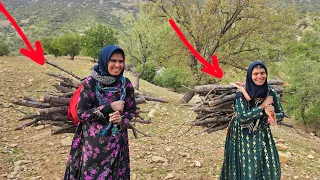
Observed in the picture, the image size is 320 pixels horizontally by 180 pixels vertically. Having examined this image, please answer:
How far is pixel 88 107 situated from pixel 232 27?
9931 mm

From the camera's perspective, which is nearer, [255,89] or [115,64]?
[115,64]

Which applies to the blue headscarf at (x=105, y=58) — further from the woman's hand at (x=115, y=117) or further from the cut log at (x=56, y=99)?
the cut log at (x=56, y=99)

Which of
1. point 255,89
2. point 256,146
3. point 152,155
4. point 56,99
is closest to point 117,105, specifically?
point 56,99

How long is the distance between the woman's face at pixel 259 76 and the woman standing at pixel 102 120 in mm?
1353

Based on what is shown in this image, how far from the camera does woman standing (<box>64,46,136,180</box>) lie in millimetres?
2574

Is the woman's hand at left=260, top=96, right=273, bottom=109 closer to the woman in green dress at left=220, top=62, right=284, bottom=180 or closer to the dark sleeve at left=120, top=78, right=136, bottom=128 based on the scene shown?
the woman in green dress at left=220, top=62, right=284, bottom=180

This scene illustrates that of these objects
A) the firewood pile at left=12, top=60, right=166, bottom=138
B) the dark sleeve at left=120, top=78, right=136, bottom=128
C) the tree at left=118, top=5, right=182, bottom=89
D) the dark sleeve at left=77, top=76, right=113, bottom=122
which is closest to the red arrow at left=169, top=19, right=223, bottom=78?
the tree at left=118, top=5, right=182, bottom=89

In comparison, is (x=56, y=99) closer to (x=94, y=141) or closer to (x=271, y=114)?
(x=94, y=141)

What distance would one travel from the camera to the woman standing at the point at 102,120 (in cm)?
257

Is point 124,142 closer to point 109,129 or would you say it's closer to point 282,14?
point 109,129

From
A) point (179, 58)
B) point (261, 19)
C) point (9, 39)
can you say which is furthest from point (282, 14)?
point (9, 39)

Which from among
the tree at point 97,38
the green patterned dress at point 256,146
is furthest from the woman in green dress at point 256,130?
the tree at point 97,38

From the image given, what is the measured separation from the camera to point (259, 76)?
115 inches

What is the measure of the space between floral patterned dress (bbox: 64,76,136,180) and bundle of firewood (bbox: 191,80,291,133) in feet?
4.39
